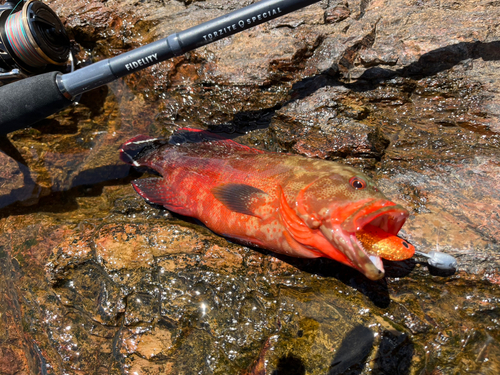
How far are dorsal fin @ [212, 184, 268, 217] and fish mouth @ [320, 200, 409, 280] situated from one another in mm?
738

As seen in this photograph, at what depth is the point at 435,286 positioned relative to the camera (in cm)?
274

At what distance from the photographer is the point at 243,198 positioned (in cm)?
301

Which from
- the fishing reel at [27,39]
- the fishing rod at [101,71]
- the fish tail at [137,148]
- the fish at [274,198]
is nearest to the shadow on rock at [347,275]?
the fish at [274,198]

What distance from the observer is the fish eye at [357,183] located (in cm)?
259

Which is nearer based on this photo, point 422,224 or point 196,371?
point 196,371

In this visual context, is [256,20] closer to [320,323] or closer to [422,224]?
[422,224]

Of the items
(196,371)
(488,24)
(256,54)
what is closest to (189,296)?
(196,371)

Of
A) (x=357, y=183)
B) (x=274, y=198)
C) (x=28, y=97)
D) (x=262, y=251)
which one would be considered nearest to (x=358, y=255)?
(x=357, y=183)

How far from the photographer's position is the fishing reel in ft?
11.9

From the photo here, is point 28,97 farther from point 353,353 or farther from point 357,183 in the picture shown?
point 353,353

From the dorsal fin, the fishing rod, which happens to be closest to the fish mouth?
the dorsal fin

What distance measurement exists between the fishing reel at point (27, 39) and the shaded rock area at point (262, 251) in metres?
0.74

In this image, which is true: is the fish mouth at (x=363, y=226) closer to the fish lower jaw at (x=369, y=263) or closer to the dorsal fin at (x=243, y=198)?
the fish lower jaw at (x=369, y=263)

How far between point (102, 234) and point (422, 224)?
303cm
